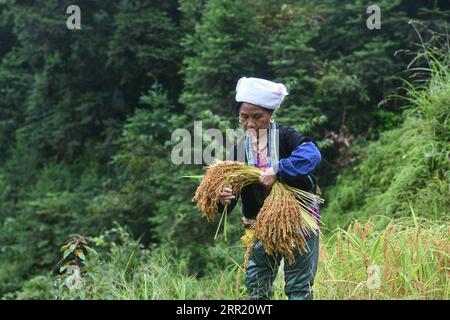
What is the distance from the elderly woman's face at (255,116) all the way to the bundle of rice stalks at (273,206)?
0.65 feet

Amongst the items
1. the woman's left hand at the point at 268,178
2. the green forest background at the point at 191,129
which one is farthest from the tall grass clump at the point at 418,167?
the woman's left hand at the point at 268,178

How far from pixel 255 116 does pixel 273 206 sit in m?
0.46

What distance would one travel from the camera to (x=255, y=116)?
3.32 m

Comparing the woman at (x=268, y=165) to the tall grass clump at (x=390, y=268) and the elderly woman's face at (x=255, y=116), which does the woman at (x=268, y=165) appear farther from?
the tall grass clump at (x=390, y=268)

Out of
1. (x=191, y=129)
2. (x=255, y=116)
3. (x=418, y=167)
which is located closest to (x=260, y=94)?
(x=255, y=116)

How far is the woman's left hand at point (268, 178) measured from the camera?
3.24 m

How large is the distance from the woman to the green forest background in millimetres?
344

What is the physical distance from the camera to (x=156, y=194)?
466 inches

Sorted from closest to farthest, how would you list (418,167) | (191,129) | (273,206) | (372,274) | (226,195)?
(273,206)
(226,195)
(372,274)
(418,167)
(191,129)

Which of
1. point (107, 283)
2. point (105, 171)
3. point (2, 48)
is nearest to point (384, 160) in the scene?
point (107, 283)

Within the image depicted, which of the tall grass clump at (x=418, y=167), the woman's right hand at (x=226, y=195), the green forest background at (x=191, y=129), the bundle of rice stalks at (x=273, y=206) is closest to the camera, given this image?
the bundle of rice stalks at (x=273, y=206)

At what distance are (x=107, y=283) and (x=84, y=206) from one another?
9722 mm

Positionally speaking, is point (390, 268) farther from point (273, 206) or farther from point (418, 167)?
point (418, 167)

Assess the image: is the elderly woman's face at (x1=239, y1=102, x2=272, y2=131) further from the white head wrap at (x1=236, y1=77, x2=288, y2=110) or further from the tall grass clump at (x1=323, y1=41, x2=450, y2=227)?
the tall grass clump at (x1=323, y1=41, x2=450, y2=227)
